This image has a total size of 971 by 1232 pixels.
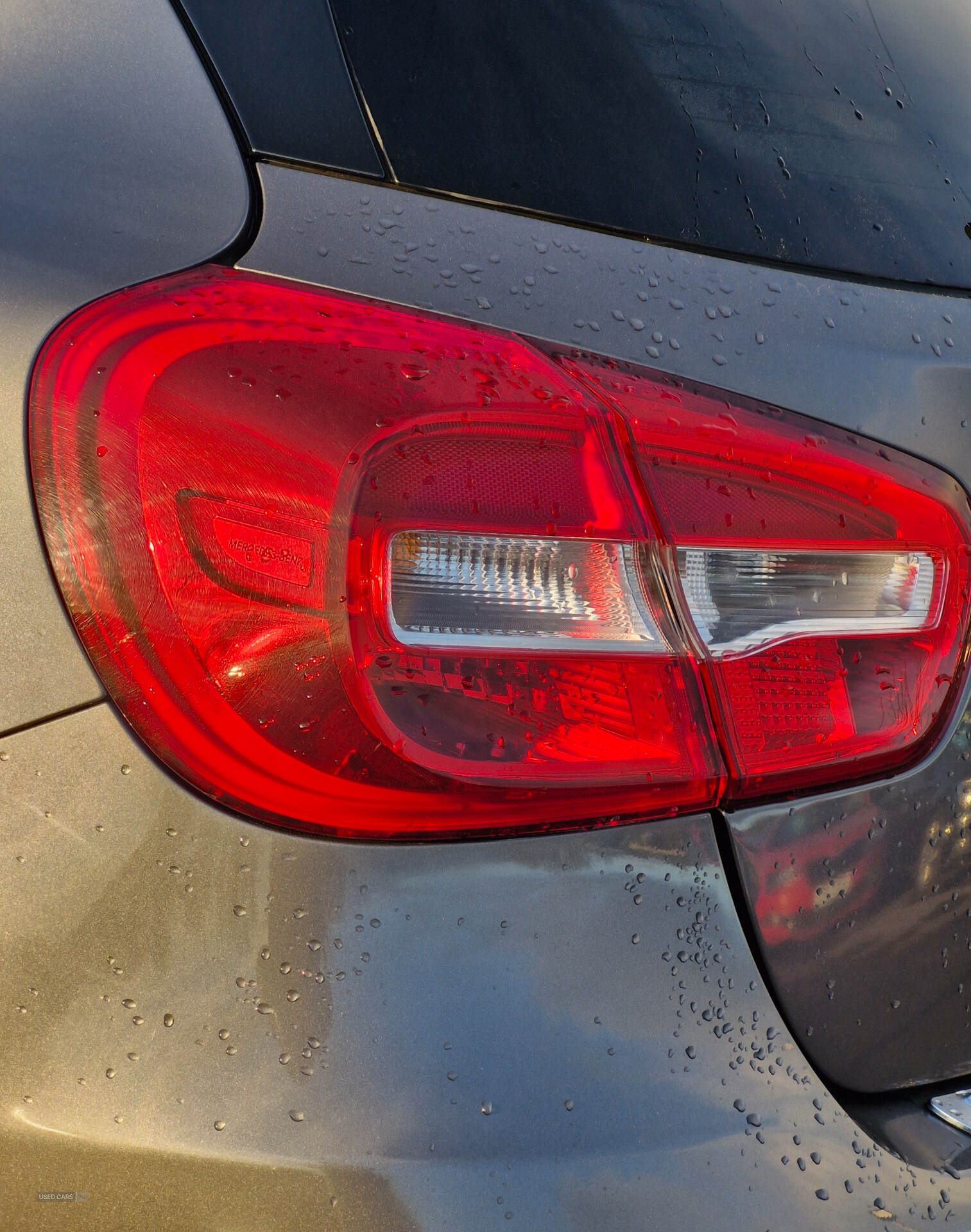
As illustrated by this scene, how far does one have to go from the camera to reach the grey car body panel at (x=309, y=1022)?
930mm

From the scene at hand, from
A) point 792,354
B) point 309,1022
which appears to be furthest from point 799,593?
point 309,1022

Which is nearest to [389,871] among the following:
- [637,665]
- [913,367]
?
[637,665]

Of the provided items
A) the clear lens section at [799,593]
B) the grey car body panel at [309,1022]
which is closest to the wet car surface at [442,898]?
the grey car body panel at [309,1022]

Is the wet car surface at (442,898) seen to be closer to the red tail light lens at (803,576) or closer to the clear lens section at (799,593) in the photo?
the red tail light lens at (803,576)

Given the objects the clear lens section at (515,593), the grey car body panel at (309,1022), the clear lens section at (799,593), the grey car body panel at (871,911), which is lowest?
the grey car body panel at (309,1022)

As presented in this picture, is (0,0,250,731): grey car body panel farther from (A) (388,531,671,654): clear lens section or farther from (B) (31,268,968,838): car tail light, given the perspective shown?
(A) (388,531,671,654): clear lens section

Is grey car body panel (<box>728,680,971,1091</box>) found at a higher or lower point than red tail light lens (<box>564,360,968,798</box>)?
lower

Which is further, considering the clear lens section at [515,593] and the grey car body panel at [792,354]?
the grey car body panel at [792,354]

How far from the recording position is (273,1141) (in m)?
0.94

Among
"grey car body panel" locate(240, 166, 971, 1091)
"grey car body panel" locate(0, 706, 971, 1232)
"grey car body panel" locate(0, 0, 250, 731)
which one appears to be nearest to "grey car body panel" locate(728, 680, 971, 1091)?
"grey car body panel" locate(240, 166, 971, 1091)

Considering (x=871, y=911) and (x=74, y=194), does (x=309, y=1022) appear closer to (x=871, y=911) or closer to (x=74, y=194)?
(x=871, y=911)

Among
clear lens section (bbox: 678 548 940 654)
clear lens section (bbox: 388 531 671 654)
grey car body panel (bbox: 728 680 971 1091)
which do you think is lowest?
grey car body panel (bbox: 728 680 971 1091)

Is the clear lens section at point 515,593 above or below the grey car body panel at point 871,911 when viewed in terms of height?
above

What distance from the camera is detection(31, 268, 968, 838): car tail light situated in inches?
36.2
